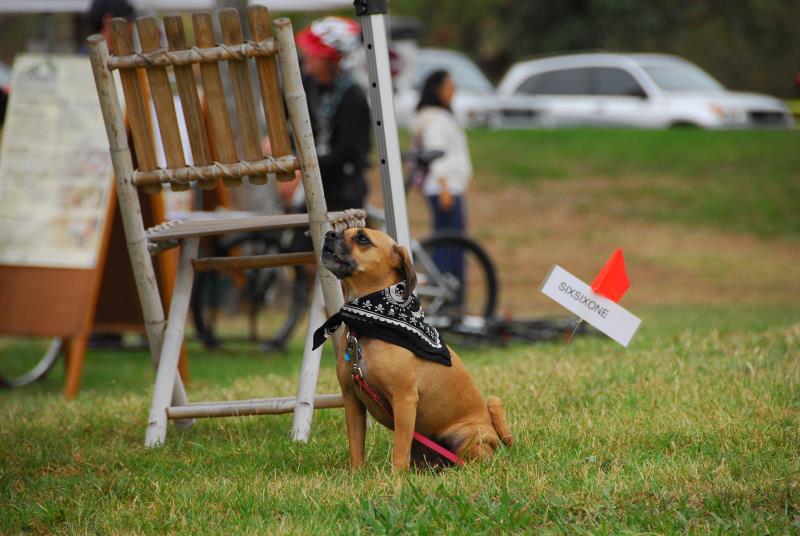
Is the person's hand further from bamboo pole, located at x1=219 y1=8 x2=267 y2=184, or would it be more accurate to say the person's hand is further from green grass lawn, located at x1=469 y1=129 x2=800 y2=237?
green grass lawn, located at x1=469 y1=129 x2=800 y2=237

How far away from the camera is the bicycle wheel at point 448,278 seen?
9133 millimetres

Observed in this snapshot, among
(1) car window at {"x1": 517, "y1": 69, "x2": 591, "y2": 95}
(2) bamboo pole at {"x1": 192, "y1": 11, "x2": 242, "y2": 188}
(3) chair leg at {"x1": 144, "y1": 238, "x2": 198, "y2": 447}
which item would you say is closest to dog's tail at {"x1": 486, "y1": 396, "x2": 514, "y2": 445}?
(2) bamboo pole at {"x1": 192, "y1": 11, "x2": 242, "y2": 188}

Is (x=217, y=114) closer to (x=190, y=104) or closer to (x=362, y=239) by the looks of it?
(x=190, y=104)

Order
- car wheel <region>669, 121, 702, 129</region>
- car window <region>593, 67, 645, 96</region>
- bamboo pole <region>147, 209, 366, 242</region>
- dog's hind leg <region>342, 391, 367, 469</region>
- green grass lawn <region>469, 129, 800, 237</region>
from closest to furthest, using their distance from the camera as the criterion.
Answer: dog's hind leg <region>342, 391, 367, 469</region>, bamboo pole <region>147, 209, 366, 242</region>, green grass lawn <region>469, 129, 800, 237</region>, car wheel <region>669, 121, 702, 129</region>, car window <region>593, 67, 645, 96</region>

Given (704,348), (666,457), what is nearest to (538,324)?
(704,348)

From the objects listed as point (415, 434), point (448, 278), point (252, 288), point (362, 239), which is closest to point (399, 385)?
point (415, 434)

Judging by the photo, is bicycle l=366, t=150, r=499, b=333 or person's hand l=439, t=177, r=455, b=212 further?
person's hand l=439, t=177, r=455, b=212

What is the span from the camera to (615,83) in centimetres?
2183

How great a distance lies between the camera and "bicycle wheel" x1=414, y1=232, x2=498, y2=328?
30.0ft

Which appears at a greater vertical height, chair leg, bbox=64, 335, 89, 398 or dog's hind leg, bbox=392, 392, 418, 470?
dog's hind leg, bbox=392, 392, 418, 470

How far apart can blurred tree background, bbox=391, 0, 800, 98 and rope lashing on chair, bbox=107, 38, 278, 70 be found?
29990 millimetres

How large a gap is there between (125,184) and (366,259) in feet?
3.91

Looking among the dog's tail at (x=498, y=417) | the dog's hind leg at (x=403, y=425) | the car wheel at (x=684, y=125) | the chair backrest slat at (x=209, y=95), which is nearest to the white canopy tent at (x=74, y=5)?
the chair backrest slat at (x=209, y=95)

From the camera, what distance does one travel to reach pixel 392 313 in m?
3.91
